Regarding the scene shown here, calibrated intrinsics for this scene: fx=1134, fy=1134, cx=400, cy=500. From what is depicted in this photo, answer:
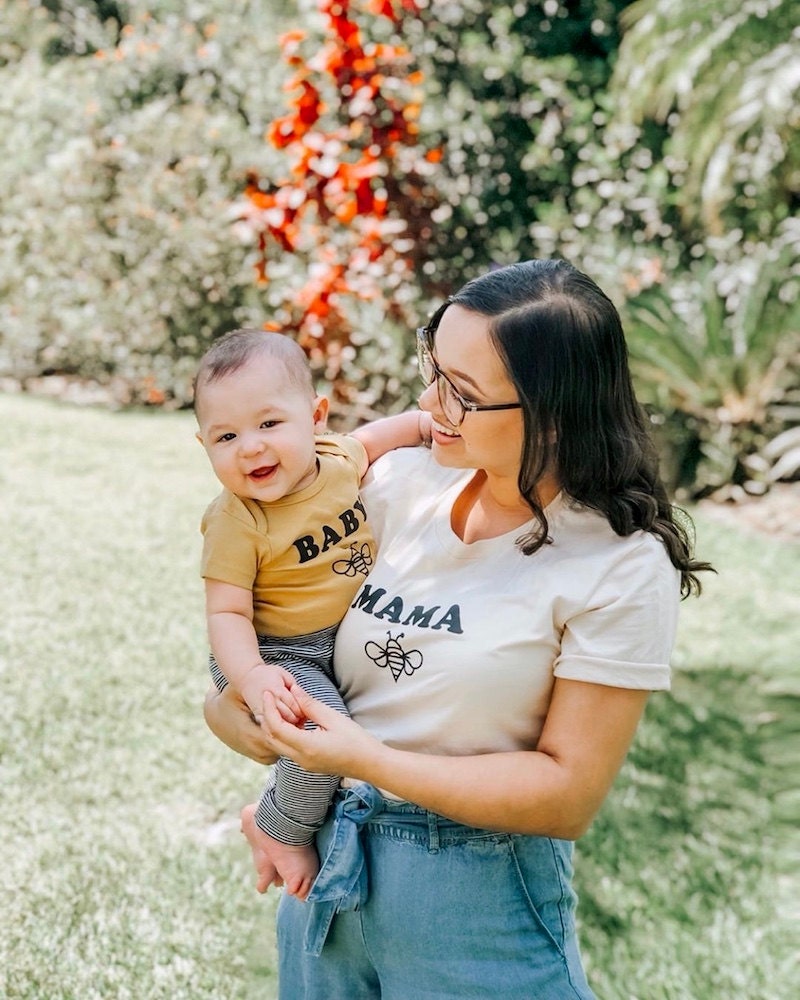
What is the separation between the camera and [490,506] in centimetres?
193

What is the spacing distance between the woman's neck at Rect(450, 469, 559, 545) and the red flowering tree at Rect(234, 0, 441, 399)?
543cm

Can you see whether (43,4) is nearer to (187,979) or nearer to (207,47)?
(207,47)

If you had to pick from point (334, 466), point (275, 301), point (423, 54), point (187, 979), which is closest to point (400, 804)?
point (334, 466)

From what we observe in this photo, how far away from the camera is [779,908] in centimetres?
345

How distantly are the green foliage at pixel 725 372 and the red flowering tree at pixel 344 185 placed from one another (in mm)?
1781

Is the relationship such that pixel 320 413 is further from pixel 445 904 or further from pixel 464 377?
pixel 445 904

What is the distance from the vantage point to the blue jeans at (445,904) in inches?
69.6

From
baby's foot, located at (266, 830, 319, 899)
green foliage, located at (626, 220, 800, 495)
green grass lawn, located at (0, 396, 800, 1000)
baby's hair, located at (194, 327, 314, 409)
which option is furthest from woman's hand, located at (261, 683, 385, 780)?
green foliage, located at (626, 220, 800, 495)

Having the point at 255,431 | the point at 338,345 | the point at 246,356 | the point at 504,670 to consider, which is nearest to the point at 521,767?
the point at 504,670

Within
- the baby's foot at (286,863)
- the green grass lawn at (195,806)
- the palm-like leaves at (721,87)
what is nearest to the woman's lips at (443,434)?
the baby's foot at (286,863)

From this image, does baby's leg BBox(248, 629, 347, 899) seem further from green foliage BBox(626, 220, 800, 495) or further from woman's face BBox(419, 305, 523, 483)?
green foliage BBox(626, 220, 800, 495)

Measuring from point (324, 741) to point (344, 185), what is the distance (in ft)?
19.8

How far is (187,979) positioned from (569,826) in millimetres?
1832

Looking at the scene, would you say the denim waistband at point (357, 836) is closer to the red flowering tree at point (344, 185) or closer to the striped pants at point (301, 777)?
the striped pants at point (301, 777)
